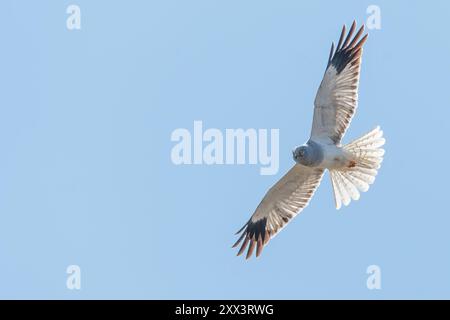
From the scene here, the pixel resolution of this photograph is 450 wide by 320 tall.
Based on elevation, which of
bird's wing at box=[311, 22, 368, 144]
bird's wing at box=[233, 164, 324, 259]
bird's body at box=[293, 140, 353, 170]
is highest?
bird's wing at box=[311, 22, 368, 144]

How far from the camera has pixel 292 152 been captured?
514 inches

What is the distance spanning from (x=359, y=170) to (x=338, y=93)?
0.85 meters

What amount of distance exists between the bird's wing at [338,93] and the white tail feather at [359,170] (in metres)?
0.29

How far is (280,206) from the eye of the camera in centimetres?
1378

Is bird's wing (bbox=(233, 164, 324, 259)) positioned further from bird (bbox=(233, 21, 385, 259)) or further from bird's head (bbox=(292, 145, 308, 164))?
bird's head (bbox=(292, 145, 308, 164))

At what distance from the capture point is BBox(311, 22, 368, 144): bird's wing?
13.0 m

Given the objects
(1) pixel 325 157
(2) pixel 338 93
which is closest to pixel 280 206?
(1) pixel 325 157

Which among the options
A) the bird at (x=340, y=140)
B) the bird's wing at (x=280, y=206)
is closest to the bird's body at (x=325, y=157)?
the bird at (x=340, y=140)

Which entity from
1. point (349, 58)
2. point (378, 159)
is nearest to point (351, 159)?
point (378, 159)

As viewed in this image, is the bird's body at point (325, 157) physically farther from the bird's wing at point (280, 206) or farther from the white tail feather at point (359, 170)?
the bird's wing at point (280, 206)

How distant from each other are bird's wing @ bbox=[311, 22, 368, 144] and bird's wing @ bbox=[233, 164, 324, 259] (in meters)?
0.53

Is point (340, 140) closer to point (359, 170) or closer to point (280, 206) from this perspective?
point (359, 170)

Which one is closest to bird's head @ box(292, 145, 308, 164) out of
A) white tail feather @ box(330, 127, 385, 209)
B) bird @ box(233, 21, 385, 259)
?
bird @ box(233, 21, 385, 259)

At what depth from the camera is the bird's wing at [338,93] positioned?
13.0 m
